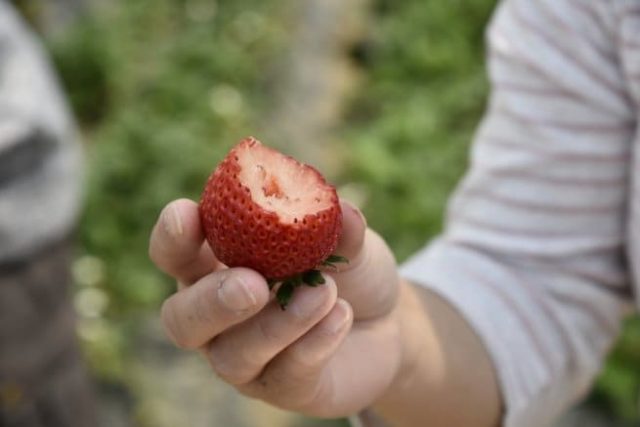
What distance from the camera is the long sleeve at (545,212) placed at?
1342mm

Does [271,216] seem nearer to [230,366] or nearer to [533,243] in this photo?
[230,366]

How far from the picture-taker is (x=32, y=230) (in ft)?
6.74

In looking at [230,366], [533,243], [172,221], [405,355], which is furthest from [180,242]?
[533,243]

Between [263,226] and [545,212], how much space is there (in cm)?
58

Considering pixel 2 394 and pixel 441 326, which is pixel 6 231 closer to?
pixel 2 394

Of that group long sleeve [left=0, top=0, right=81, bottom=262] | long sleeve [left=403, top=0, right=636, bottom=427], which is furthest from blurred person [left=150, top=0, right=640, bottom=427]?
long sleeve [left=0, top=0, right=81, bottom=262]

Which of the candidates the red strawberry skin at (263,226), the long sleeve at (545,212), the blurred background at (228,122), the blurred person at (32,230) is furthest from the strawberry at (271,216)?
the blurred background at (228,122)

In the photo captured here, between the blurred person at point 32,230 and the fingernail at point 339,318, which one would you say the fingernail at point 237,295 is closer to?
the fingernail at point 339,318

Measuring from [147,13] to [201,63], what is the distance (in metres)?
0.46

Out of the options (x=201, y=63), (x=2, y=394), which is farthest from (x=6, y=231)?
(x=201, y=63)

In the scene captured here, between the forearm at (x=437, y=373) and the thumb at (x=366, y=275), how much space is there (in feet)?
0.19

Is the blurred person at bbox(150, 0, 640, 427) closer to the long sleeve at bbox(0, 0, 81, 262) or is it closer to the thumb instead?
the thumb

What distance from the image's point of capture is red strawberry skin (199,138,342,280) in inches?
35.5

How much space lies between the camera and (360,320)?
1.13 meters
